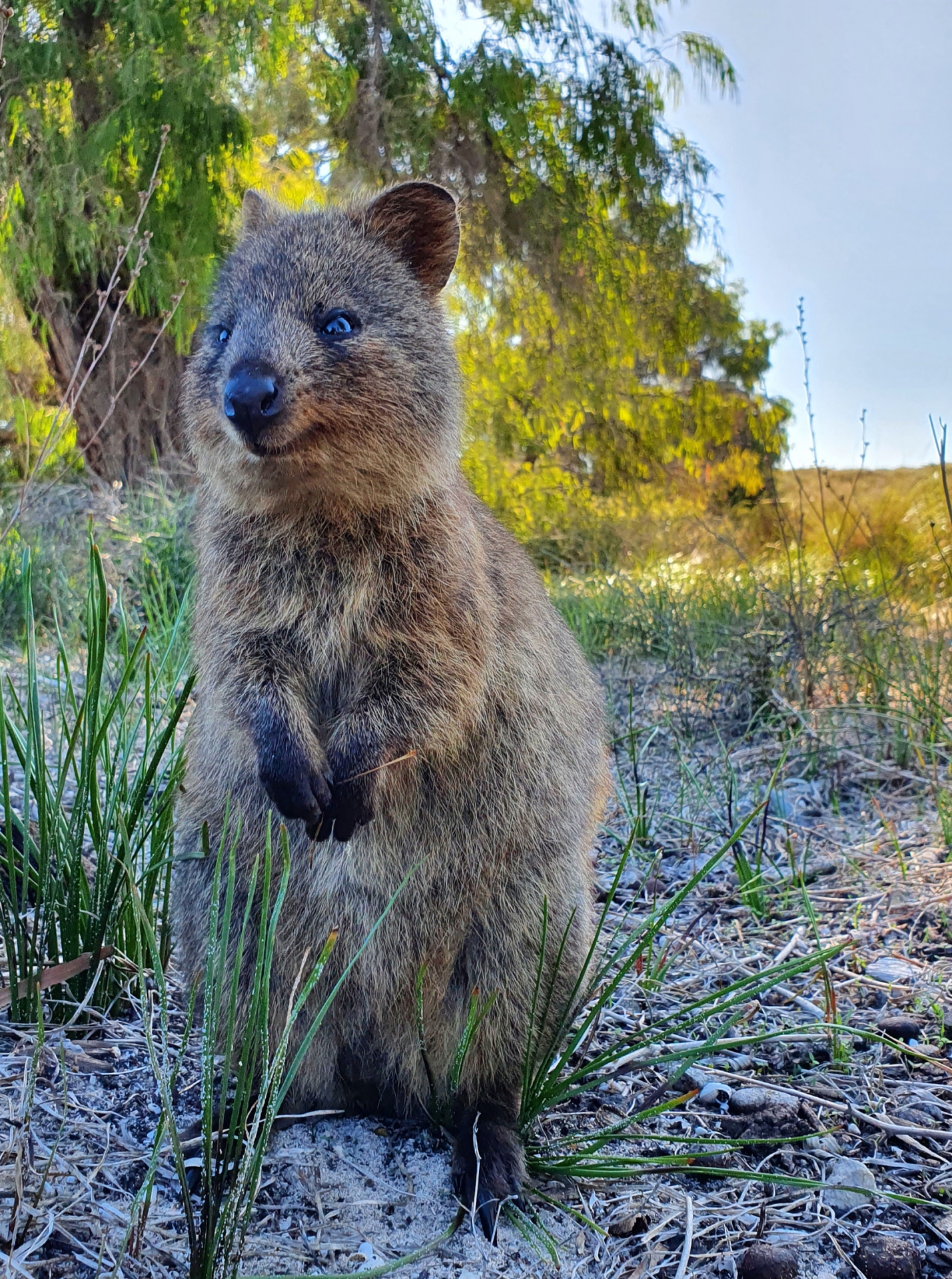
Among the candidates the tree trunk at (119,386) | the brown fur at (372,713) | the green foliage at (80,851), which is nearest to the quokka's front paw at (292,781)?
the brown fur at (372,713)

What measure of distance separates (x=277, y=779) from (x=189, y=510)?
20.3ft

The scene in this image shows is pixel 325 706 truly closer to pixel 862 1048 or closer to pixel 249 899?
pixel 249 899

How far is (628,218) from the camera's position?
37.1ft

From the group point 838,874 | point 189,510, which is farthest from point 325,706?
point 189,510

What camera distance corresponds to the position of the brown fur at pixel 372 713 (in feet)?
7.98

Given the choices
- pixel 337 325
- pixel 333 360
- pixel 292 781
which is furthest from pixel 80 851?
pixel 337 325

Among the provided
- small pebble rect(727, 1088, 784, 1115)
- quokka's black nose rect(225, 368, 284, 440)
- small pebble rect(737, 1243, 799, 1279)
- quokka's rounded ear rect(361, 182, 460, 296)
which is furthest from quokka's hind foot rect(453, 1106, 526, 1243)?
quokka's rounded ear rect(361, 182, 460, 296)

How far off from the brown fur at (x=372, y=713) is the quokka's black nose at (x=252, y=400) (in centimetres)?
2

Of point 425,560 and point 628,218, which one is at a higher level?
point 628,218

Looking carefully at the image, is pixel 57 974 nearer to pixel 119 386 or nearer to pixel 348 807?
pixel 348 807

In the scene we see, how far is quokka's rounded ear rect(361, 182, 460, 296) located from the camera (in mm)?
2979

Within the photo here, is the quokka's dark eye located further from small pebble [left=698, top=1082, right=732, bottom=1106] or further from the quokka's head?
small pebble [left=698, top=1082, right=732, bottom=1106]

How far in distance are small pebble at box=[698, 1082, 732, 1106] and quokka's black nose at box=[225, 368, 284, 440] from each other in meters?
1.99

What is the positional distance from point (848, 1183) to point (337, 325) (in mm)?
2402
